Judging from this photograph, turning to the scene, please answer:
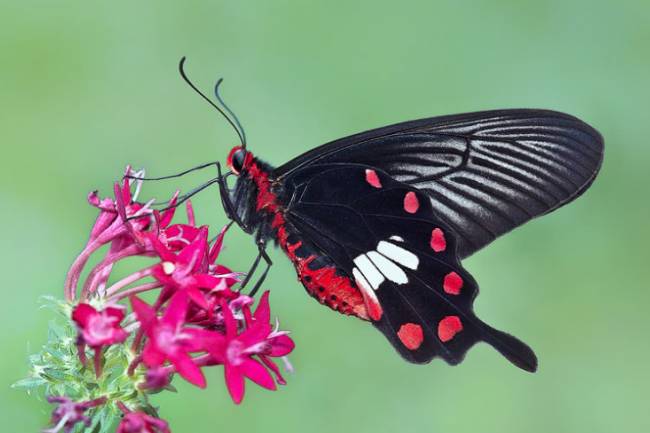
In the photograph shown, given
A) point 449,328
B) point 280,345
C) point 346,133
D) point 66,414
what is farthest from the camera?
point 346,133

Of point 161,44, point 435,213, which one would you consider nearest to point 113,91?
point 161,44

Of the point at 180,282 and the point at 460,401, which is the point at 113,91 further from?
the point at 180,282

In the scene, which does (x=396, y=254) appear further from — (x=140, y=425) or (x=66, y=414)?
(x=66, y=414)

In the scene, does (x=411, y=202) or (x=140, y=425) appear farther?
(x=411, y=202)

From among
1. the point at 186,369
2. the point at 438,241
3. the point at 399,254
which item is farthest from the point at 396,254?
the point at 186,369

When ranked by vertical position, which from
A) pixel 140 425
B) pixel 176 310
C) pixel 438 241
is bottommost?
pixel 140 425
